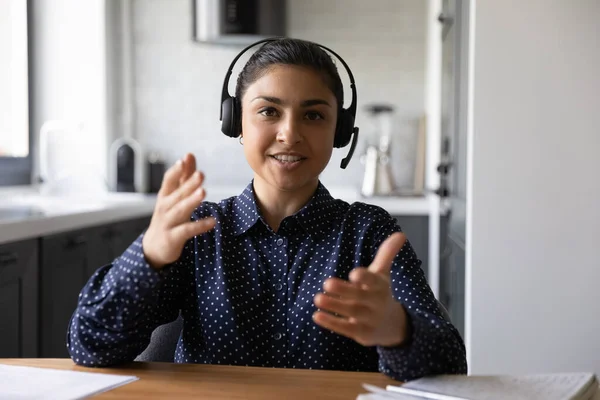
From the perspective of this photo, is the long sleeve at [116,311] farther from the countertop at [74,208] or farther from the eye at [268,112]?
the countertop at [74,208]

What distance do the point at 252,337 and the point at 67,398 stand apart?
368 mm

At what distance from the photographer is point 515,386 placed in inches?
36.1

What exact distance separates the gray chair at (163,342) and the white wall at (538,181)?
53.9 inches

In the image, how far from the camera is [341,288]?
2.72 ft

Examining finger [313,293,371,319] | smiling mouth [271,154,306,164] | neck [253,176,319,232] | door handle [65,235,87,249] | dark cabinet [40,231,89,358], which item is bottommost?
dark cabinet [40,231,89,358]

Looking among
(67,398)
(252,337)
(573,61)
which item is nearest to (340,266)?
(252,337)

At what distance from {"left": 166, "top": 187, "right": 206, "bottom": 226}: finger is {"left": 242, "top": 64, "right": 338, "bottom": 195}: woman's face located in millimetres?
333

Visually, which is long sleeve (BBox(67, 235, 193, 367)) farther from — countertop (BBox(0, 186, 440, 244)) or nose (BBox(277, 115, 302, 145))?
countertop (BBox(0, 186, 440, 244))

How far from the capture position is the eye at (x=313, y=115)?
1.26m

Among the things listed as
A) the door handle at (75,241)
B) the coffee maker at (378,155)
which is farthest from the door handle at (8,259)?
the coffee maker at (378,155)

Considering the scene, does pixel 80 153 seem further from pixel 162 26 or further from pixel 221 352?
pixel 221 352

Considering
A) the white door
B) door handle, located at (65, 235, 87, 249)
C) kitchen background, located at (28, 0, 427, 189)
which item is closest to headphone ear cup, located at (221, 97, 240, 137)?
the white door

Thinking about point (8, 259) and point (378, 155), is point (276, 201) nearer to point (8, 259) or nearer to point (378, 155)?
point (8, 259)

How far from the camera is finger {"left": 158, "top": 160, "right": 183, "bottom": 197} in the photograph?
92cm
